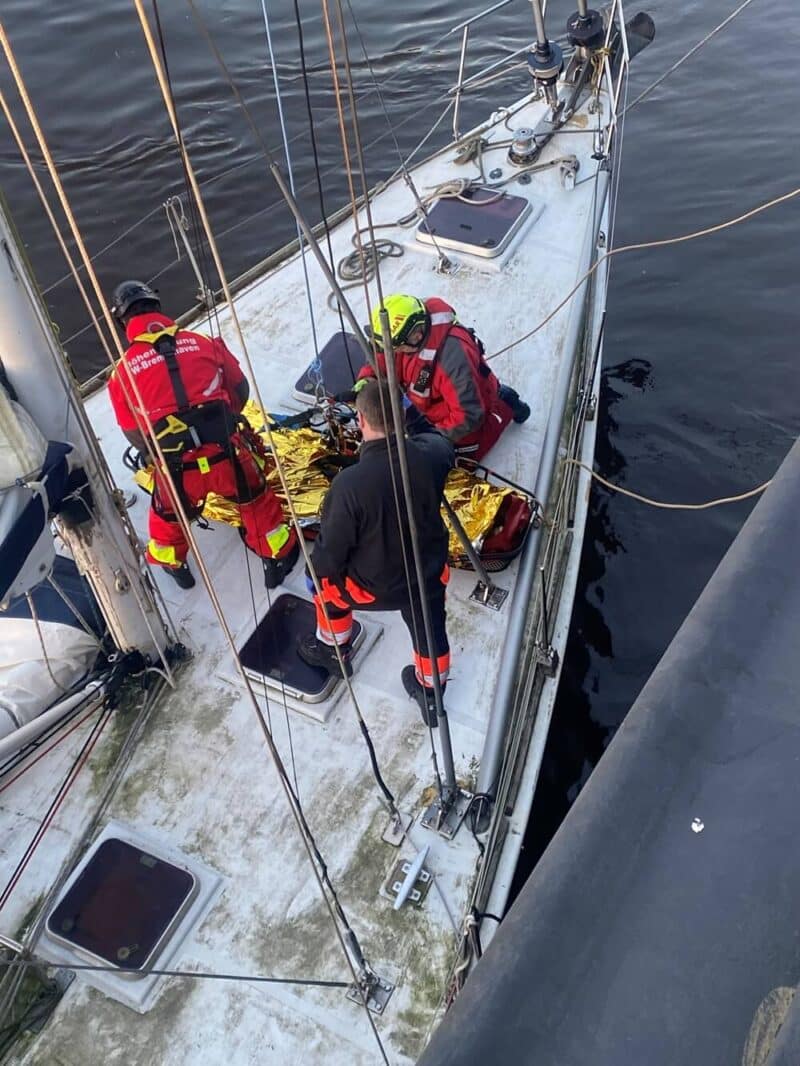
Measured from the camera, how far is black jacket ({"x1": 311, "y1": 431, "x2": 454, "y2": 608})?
329 centimetres

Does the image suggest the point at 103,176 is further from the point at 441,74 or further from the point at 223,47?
the point at 441,74

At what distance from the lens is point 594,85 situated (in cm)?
785

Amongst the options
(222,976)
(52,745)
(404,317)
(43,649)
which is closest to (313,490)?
(404,317)

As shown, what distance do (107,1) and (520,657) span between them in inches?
546

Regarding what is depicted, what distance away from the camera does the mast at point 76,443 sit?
2979 millimetres

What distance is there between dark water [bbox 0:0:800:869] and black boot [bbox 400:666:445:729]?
1497 millimetres

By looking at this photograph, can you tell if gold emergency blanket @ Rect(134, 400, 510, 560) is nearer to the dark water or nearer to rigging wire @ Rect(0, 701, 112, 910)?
rigging wire @ Rect(0, 701, 112, 910)

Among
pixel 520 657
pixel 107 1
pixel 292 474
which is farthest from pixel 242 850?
pixel 107 1

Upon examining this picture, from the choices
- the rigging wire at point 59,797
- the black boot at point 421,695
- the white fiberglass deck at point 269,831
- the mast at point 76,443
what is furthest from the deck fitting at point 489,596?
the rigging wire at point 59,797

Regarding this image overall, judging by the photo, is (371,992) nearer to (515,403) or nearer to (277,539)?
(277,539)

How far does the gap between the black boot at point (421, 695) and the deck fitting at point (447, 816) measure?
34 centimetres

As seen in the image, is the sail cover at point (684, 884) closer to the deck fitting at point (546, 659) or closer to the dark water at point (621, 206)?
the deck fitting at point (546, 659)

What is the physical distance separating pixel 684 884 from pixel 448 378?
3817 mm

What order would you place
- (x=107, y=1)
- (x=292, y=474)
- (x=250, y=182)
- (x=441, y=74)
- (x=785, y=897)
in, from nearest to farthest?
(x=785, y=897), (x=292, y=474), (x=250, y=182), (x=441, y=74), (x=107, y=1)
